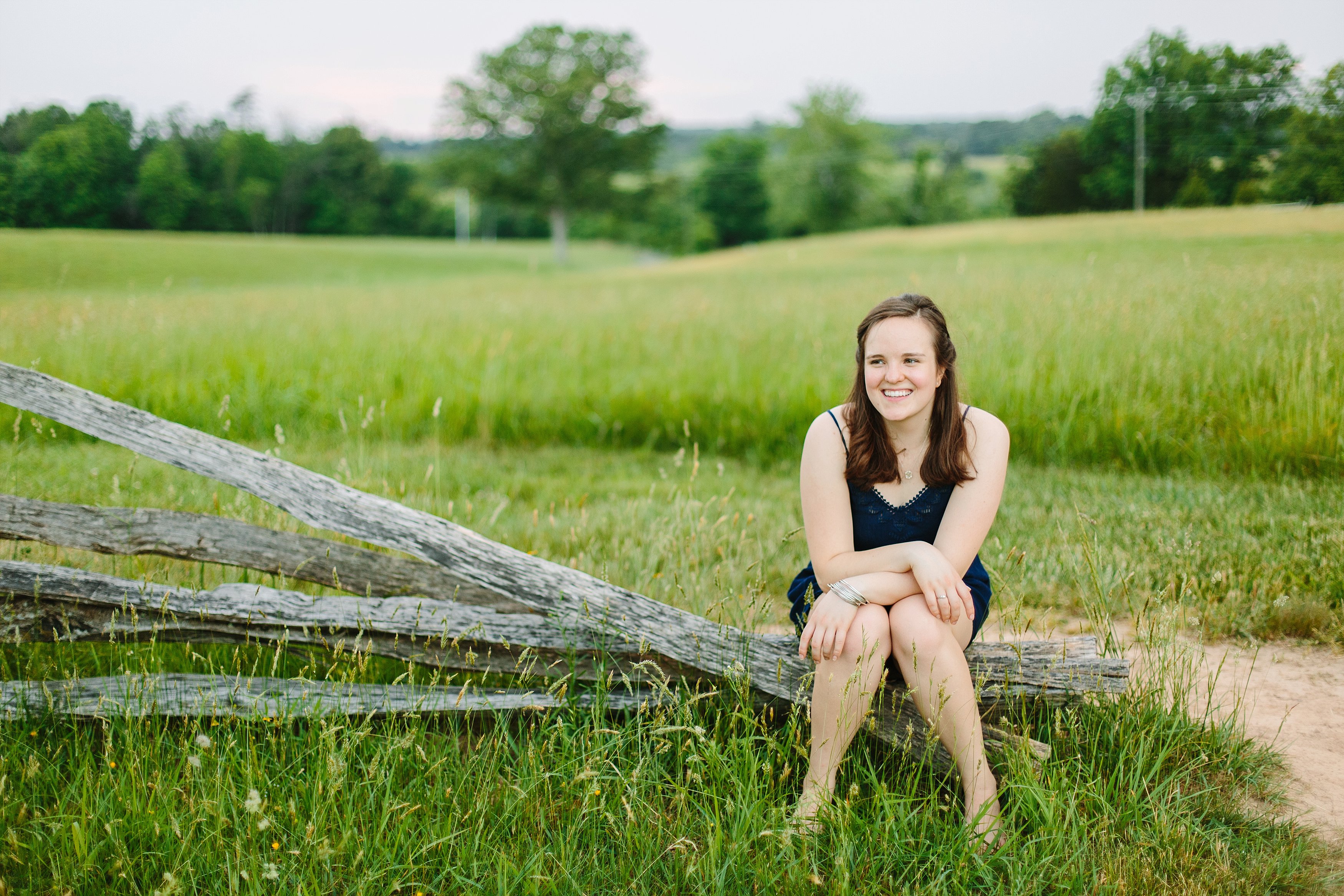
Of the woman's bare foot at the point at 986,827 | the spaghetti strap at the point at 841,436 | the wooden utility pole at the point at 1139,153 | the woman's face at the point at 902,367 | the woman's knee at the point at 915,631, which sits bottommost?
the woman's bare foot at the point at 986,827

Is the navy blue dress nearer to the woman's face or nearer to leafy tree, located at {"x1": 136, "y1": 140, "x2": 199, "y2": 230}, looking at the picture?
the woman's face

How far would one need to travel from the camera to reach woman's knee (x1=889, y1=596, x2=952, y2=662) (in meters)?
2.24

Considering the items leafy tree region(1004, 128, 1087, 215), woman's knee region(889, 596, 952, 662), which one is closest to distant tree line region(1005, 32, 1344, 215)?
leafy tree region(1004, 128, 1087, 215)

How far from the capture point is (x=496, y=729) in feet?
Answer: 8.42

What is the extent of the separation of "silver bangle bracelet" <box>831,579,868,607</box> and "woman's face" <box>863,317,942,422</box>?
1.80 feet

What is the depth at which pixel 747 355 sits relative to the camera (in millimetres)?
7637

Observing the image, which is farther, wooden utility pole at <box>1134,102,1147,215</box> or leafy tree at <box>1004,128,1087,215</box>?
leafy tree at <box>1004,128,1087,215</box>

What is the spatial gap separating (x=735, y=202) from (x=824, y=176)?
15442 mm

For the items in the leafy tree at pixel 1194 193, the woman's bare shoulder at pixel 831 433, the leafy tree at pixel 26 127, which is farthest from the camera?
the leafy tree at pixel 1194 193

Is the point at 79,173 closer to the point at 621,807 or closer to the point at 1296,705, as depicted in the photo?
the point at 621,807

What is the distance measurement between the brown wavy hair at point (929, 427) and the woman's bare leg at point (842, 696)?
48 cm

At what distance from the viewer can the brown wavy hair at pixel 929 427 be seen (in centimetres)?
254

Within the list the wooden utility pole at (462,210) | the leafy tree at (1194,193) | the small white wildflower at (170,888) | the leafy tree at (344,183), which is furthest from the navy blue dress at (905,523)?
the wooden utility pole at (462,210)

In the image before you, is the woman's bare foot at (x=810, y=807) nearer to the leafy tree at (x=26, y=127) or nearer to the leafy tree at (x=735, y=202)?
the leafy tree at (x=26, y=127)
